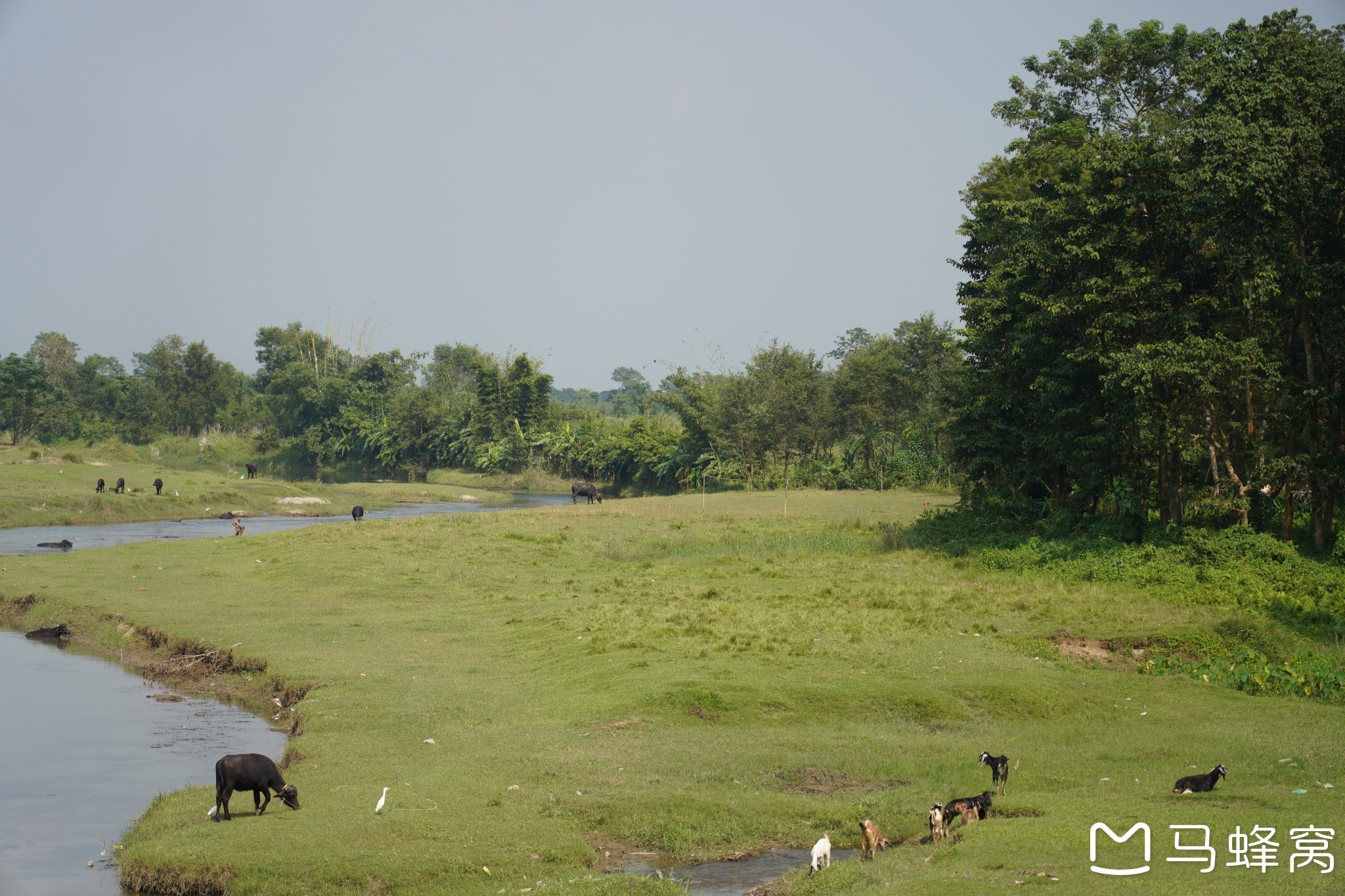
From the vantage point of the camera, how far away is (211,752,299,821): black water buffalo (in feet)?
36.3

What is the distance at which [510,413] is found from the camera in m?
87.9

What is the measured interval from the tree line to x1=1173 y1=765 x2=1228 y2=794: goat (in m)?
26.9

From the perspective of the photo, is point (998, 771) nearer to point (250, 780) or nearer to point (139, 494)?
point (250, 780)

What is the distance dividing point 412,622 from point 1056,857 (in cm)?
1737

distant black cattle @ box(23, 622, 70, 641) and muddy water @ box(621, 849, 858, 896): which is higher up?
distant black cattle @ box(23, 622, 70, 641)

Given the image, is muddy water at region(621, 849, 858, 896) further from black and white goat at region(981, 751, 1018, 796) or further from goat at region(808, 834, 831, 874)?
black and white goat at region(981, 751, 1018, 796)

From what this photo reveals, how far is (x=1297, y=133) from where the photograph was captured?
22.0m

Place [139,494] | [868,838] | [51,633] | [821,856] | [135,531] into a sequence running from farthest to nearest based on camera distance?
[139,494] < [135,531] < [51,633] < [868,838] < [821,856]

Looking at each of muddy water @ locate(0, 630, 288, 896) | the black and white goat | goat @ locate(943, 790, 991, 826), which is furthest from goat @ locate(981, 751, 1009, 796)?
muddy water @ locate(0, 630, 288, 896)

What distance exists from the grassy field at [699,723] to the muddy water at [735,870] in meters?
0.25

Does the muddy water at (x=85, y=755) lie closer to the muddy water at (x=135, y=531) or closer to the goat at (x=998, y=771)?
the goat at (x=998, y=771)

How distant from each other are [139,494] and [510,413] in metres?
36.8

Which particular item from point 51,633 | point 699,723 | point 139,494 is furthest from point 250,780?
point 139,494

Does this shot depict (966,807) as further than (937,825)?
Yes
